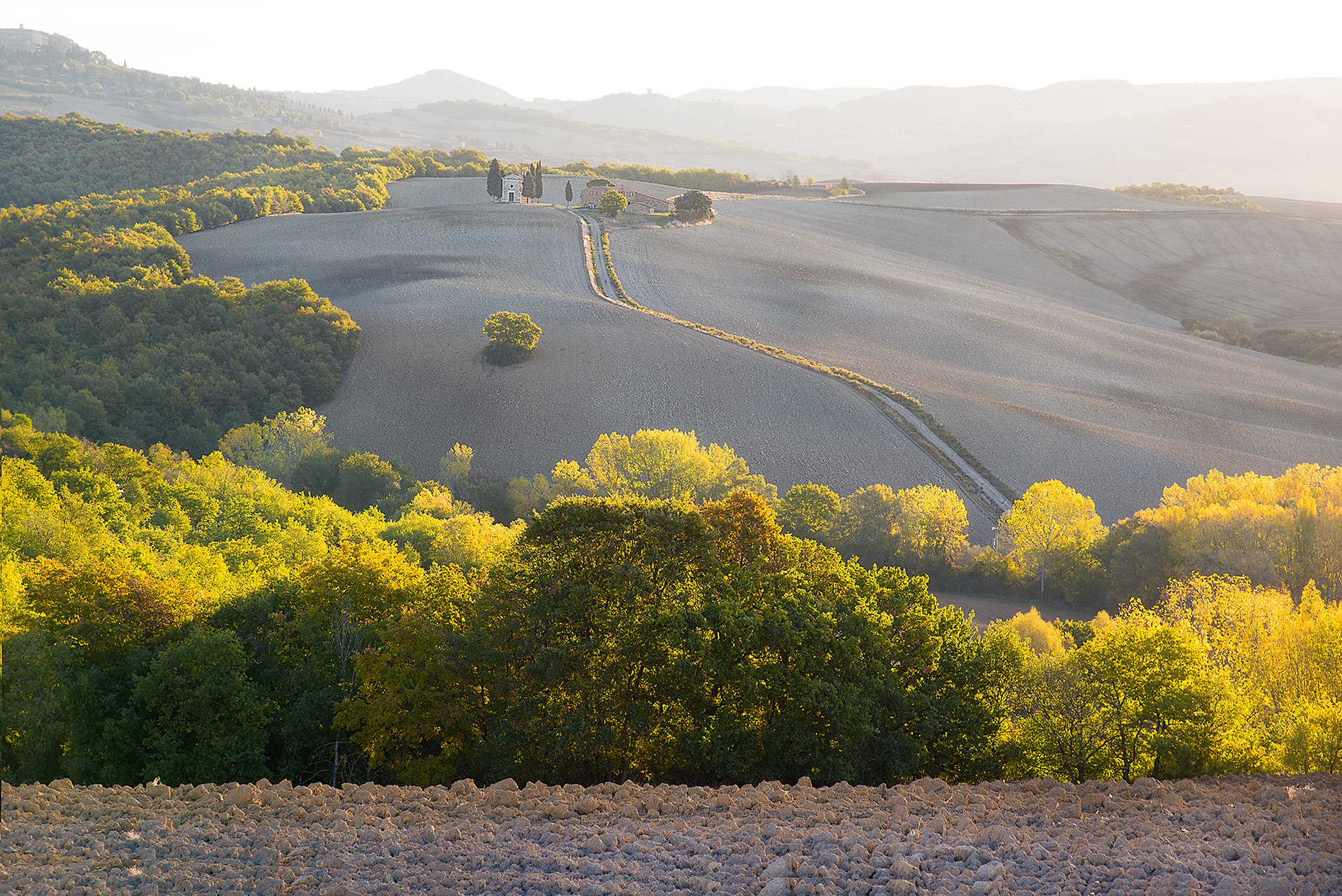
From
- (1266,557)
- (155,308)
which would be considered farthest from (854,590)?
(155,308)

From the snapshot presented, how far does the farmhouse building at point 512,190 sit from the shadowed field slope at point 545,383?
27.3 metres

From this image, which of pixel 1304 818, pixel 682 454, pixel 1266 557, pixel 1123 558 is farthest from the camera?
pixel 682 454

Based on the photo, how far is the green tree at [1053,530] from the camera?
49562 mm

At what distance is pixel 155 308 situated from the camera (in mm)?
80375

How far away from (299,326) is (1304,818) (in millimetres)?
78424

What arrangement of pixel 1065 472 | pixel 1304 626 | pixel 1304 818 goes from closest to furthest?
pixel 1304 818, pixel 1304 626, pixel 1065 472

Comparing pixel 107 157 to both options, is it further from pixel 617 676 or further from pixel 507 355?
pixel 617 676

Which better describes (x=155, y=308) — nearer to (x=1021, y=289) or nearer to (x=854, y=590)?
(x=854, y=590)

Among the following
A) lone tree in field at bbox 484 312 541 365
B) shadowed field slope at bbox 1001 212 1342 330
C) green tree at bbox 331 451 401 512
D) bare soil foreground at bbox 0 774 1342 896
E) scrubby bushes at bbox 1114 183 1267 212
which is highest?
scrubby bushes at bbox 1114 183 1267 212

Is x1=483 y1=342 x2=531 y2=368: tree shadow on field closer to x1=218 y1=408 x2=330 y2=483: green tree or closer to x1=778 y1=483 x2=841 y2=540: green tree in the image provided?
x1=218 y1=408 x2=330 y2=483: green tree

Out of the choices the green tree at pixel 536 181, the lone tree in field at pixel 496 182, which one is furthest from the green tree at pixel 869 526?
the lone tree in field at pixel 496 182

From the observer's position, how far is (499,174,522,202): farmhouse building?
12731cm

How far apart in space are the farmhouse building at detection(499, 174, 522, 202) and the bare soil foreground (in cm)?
11782

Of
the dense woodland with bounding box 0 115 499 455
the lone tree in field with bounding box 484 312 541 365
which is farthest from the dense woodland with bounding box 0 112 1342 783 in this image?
the lone tree in field with bounding box 484 312 541 365
